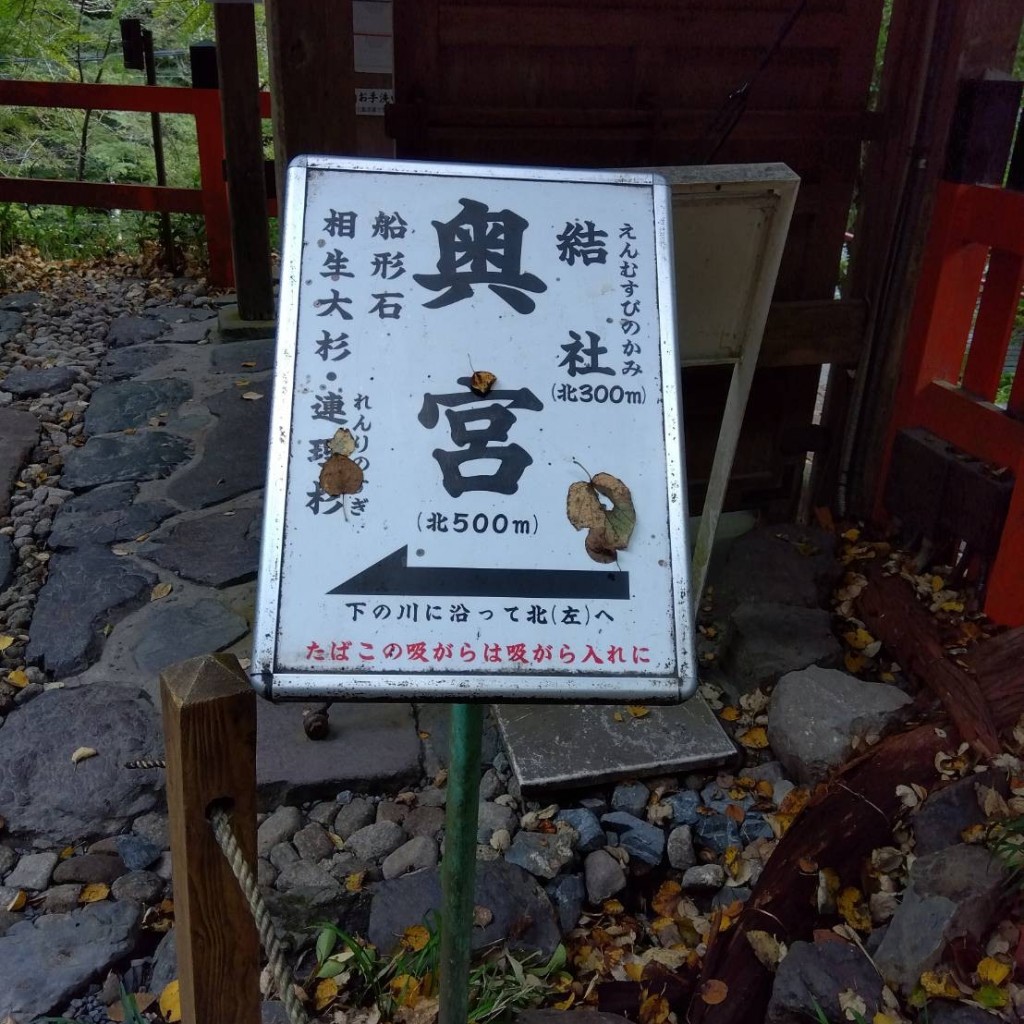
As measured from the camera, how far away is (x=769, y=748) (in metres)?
3.32

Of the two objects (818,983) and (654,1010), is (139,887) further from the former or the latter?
(818,983)

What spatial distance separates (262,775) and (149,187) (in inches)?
265

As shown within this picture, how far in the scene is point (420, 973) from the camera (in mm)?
2375

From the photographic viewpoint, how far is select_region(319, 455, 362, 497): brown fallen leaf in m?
1.69

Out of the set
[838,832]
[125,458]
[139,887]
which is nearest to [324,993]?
[139,887]

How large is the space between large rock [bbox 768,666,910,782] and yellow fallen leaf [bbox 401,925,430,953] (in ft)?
4.44

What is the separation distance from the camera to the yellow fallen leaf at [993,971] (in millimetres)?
2292

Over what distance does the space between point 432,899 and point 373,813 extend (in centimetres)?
47

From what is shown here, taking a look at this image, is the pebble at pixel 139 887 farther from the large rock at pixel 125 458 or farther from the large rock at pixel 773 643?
the large rock at pixel 125 458

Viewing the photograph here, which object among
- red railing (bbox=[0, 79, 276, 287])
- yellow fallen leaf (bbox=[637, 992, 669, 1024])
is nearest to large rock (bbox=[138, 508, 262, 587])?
yellow fallen leaf (bbox=[637, 992, 669, 1024])

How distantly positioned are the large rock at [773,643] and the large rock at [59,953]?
7.31 feet

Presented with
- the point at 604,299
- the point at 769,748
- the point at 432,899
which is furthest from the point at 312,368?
the point at 769,748

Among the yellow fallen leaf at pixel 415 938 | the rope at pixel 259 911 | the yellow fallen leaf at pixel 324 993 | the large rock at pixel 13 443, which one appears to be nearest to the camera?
the rope at pixel 259 911

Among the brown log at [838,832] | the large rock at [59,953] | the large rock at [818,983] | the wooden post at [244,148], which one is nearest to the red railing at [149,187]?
the wooden post at [244,148]
